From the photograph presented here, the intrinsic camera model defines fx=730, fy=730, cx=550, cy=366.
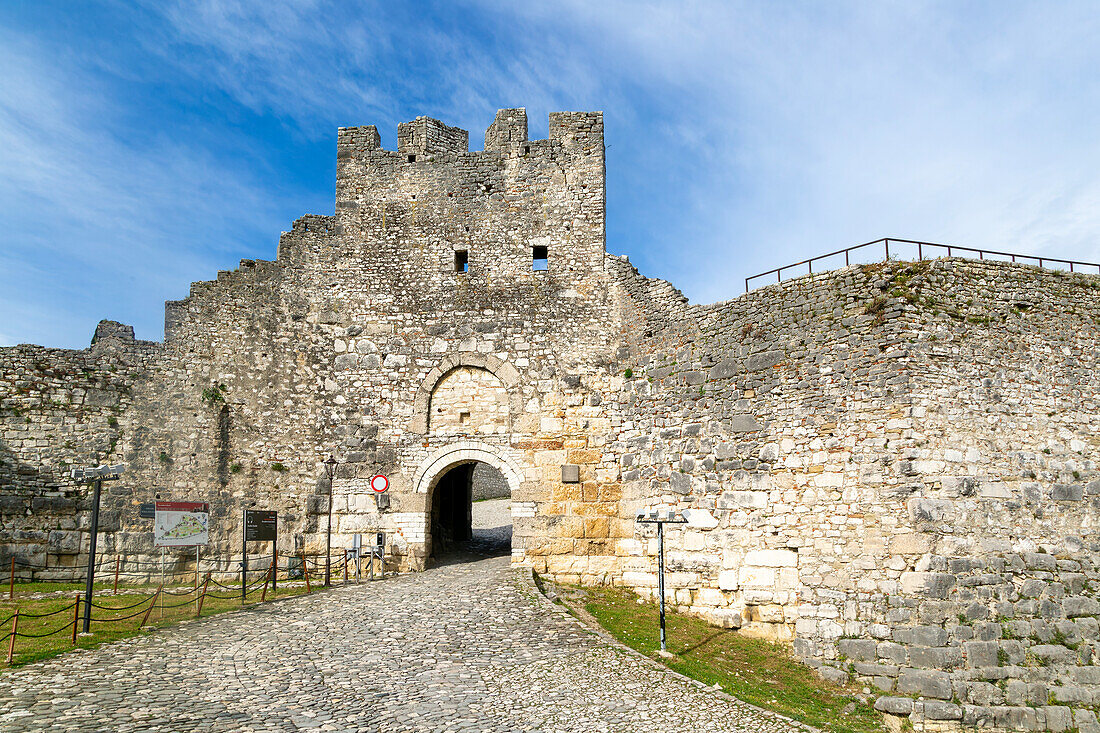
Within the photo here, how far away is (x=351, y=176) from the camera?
64.4 ft

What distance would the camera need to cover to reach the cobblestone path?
348 inches

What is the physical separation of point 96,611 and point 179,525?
2.10 metres

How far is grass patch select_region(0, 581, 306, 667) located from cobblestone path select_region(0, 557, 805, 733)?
0.53 meters

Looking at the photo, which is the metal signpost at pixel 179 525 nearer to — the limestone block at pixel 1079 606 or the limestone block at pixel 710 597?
the limestone block at pixel 710 597

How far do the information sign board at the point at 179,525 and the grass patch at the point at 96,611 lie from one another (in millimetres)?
1180

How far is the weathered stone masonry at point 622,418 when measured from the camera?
12430 mm

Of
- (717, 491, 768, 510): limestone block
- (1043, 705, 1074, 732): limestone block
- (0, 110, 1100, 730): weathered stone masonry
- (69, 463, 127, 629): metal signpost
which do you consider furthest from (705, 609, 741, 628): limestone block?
(69, 463, 127, 629): metal signpost

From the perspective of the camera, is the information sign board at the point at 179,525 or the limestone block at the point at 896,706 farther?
the information sign board at the point at 179,525

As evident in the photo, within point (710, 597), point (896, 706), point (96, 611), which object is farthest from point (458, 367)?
point (896, 706)

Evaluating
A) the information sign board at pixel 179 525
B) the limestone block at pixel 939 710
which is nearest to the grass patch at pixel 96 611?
the information sign board at pixel 179 525

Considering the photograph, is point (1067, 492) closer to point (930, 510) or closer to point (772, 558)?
point (930, 510)

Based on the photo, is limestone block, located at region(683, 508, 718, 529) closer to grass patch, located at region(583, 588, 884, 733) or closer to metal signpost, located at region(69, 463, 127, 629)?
grass patch, located at region(583, 588, 884, 733)

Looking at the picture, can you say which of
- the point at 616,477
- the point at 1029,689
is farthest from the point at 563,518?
the point at 1029,689

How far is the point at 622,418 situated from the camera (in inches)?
695
